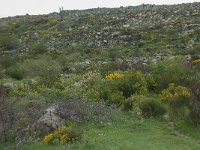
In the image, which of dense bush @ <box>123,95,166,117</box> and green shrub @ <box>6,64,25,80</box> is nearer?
dense bush @ <box>123,95,166,117</box>

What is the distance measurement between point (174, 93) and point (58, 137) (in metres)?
6.58

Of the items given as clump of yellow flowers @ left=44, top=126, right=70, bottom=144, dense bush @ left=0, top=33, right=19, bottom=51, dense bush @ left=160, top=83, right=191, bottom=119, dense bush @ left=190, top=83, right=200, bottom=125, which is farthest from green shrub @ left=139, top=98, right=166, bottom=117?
dense bush @ left=0, top=33, right=19, bottom=51

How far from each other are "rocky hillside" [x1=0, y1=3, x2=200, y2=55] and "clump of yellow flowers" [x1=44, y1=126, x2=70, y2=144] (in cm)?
2082

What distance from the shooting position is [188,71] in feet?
69.8

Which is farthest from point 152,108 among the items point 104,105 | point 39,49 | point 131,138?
point 39,49

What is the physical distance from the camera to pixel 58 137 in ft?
43.0

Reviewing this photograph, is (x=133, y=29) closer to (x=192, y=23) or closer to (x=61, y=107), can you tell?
(x=192, y=23)

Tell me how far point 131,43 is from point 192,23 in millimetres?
8123

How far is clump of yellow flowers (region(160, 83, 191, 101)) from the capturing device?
17109mm

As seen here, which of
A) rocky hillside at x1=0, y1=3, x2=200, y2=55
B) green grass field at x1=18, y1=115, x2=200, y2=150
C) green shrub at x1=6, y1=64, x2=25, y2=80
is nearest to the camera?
green grass field at x1=18, y1=115, x2=200, y2=150

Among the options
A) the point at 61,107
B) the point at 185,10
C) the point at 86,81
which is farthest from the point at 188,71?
the point at 185,10

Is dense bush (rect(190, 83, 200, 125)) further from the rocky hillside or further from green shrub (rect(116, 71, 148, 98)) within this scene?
the rocky hillside

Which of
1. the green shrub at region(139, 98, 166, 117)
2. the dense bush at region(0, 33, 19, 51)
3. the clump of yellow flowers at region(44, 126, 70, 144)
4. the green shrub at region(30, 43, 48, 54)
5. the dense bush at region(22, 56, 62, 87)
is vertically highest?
the clump of yellow flowers at region(44, 126, 70, 144)

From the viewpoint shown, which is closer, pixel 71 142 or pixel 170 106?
pixel 71 142
